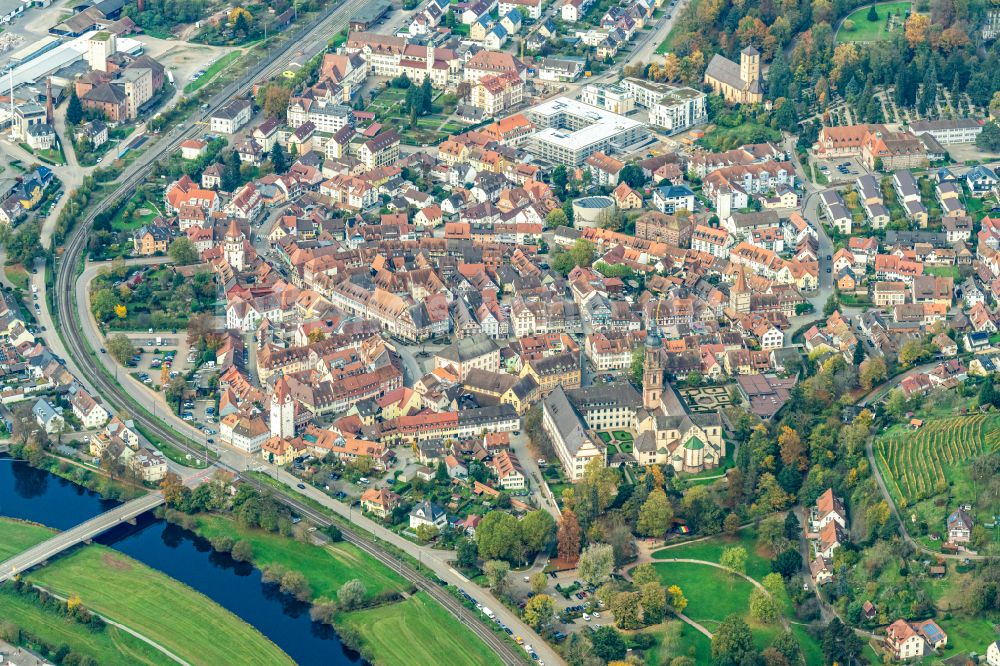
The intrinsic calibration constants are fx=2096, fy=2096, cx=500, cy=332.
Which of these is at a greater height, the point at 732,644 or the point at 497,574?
the point at 497,574

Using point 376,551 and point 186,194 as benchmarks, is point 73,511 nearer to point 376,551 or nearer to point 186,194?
point 376,551

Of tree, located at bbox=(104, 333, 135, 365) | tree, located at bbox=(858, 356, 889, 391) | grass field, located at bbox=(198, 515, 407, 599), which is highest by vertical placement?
tree, located at bbox=(104, 333, 135, 365)

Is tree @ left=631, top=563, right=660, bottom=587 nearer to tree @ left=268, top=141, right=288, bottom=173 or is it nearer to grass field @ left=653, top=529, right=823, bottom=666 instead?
grass field @ left=653, top=529, right=823, bottom=666

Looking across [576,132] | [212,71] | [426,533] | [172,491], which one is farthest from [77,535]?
[212,71]

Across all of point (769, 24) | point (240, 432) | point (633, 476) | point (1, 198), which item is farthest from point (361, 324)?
point (769, 24)

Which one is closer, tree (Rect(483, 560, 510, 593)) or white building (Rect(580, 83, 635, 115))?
tree (Rect(483, 560, 510, 593))

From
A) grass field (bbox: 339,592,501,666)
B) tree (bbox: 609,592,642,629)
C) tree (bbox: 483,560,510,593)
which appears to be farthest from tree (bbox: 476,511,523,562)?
A: tree (bbox: 609,592,642,629)

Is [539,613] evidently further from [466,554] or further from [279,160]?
[279,160]
